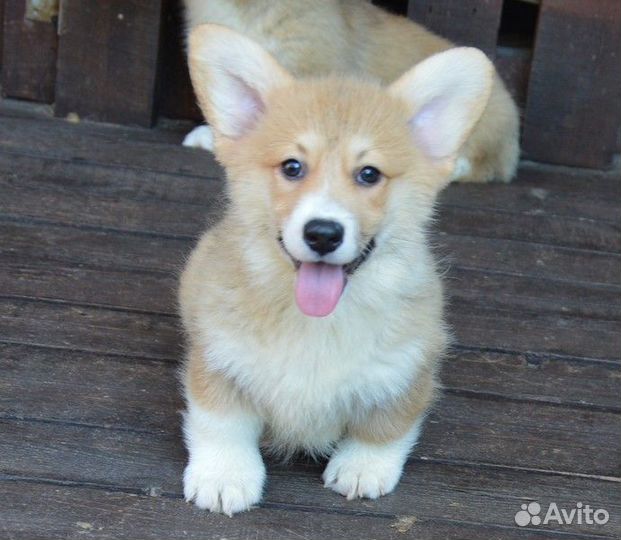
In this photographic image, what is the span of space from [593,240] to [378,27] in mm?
1449

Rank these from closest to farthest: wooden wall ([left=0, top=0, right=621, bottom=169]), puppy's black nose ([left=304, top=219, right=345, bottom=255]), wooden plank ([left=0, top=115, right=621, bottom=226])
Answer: puppy's black nose ([left=304, top=219, right=345, bottom=255])
wooden plank ([left=0, top=115, right=621, bottom=226])
wooden wall ([left=0, top=0, right=621, bottom=169])

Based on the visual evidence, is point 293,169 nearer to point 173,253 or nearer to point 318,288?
point 318,288

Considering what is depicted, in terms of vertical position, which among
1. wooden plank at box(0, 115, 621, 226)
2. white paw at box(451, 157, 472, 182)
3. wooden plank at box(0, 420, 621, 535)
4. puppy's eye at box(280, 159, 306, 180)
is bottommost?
wooden plank at box(0, 420, 621, 535)

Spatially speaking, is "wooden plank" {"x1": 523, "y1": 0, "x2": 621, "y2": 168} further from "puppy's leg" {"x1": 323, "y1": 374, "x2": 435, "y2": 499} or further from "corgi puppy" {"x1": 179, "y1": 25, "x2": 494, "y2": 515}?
"puppy's leg" {"x1": 323, "y1": 374, "x2": 435, "y2": 499}

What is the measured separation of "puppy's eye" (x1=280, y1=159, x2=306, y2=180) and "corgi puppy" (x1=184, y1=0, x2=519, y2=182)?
7.05 feet

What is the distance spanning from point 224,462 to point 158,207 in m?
1.75

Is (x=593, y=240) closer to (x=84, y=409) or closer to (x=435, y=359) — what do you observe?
(x=435, y=359)

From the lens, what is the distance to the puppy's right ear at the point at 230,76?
2.47 meters

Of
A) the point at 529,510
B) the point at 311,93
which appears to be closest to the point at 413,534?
the point at 529,510

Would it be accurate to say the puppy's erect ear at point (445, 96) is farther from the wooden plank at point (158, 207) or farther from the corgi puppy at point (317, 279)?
the wooden plank at point (158, 207)

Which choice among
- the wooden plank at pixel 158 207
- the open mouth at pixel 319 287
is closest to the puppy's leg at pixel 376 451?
the open mouth at pixel 319 287

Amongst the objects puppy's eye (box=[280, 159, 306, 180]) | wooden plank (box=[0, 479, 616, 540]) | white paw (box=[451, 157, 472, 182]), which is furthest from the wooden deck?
puppy's eye (box=[280, 159, 306, 180])

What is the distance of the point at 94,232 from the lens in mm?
3746

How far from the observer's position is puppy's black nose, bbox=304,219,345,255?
218 cm
